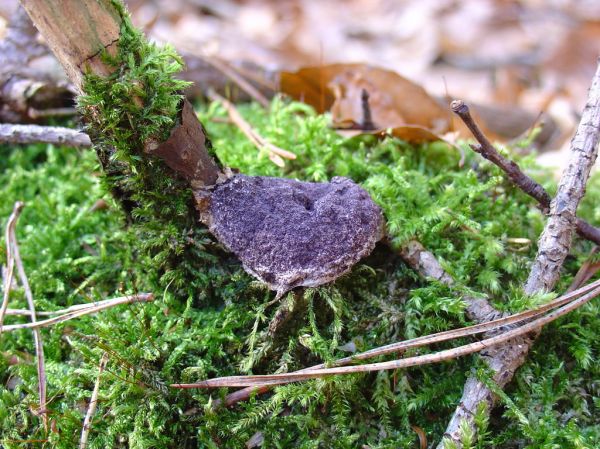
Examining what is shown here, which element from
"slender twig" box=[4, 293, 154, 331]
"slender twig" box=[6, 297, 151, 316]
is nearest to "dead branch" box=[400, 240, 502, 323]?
"slender twig" box=[4, 293, 154, 331]

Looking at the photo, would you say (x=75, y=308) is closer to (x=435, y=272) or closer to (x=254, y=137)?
(x=254, y=137)

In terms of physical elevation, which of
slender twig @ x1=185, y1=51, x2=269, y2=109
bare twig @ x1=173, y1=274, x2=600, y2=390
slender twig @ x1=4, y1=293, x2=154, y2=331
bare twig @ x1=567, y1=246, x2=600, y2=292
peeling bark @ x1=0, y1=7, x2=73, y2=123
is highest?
peeling bark @ x1=0, y1=7, x2=73, y2=123

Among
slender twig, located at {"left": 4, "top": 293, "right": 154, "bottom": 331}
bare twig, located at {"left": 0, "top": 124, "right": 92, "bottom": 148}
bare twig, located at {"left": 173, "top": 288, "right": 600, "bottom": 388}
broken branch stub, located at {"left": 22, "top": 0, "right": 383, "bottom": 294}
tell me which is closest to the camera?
broken branch stub, located at {"left": 22, "top": 0, "right": 383, "bottom": 294}

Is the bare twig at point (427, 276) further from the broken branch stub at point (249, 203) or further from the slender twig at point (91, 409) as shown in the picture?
Result: the slender twig at point (91, 409)

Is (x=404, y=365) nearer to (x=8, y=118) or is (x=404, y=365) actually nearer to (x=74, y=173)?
(x=74, y=173)

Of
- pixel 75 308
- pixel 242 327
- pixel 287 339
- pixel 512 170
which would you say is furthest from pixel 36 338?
pixel 512 170

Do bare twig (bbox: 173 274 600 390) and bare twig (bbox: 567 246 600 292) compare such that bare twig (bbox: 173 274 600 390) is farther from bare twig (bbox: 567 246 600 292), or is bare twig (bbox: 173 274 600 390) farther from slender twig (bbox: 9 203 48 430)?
slender twig (bbox: 9 203 48 430)

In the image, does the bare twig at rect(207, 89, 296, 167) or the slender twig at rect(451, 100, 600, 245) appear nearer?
the slender twig at rect(451, 100, 600, 245)
